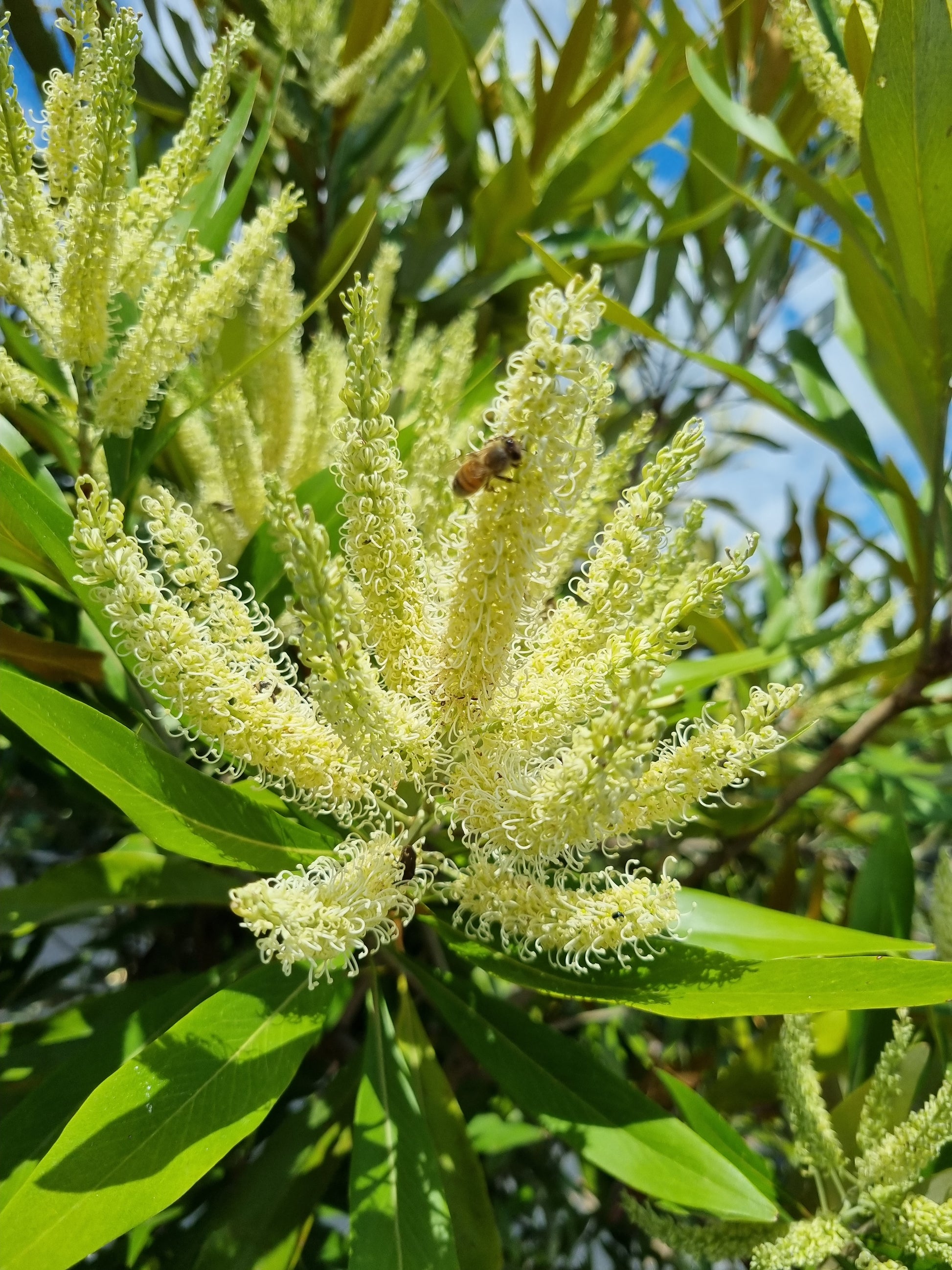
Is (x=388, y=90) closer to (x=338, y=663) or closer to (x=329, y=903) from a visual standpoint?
(x=338, y=663)

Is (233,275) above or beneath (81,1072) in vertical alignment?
above

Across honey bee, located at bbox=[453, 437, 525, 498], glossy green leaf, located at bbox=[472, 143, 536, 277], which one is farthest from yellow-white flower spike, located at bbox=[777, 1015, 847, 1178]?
glossy green leaf, located at bbox=[472, 143, 536, 277]

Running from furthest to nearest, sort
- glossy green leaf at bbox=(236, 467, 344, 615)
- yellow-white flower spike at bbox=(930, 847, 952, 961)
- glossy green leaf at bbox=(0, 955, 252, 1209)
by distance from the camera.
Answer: yellow-white flower spike at bbox=(930, 847, 952, 961) → glossy green leaf at bbox=(236, 467, 344, 615) → glossy green leaf at bbox=(0, 955, 252, 1209)

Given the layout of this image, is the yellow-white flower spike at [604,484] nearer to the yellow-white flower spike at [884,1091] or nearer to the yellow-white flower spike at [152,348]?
the yellow-white flower spike at [152,348]

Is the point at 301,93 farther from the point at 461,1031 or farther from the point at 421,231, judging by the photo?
the point at 461,1031

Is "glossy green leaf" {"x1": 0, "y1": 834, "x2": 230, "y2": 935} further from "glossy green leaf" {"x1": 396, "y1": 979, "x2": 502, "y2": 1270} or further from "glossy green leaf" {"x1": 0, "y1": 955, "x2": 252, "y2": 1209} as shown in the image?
"glossy green leaf" {"x1": 396, "y1": 979, "x2": 502, "y2": 1270}

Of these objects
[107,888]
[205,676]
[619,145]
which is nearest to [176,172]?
[205,676]
